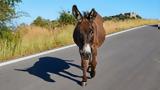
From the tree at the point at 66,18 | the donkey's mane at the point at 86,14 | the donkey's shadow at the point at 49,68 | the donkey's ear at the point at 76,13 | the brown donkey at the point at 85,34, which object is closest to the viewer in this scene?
the brown donkey at the point at 85,34

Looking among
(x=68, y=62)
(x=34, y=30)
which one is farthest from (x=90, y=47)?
(x=34, y=30)

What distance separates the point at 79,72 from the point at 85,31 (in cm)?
282

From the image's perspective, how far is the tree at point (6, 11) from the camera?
19.1m

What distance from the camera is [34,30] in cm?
2300

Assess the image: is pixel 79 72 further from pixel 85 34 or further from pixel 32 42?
pixel 32 42

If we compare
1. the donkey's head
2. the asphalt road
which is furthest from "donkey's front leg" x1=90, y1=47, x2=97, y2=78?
the donkey's head

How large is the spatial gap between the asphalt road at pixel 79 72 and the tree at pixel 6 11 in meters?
3.62

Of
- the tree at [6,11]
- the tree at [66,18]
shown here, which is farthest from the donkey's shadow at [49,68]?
the tree at [66,18]

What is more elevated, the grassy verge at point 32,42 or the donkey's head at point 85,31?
the donkey's head at point 85,31

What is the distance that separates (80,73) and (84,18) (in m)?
2.46

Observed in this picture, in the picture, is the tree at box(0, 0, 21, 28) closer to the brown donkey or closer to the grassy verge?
the grassy verge

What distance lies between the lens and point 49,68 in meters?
12.8

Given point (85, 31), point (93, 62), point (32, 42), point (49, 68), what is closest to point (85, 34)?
point (85, 31)

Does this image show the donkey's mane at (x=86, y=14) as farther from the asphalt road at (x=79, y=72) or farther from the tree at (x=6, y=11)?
the tree at (x=6, y=11)
